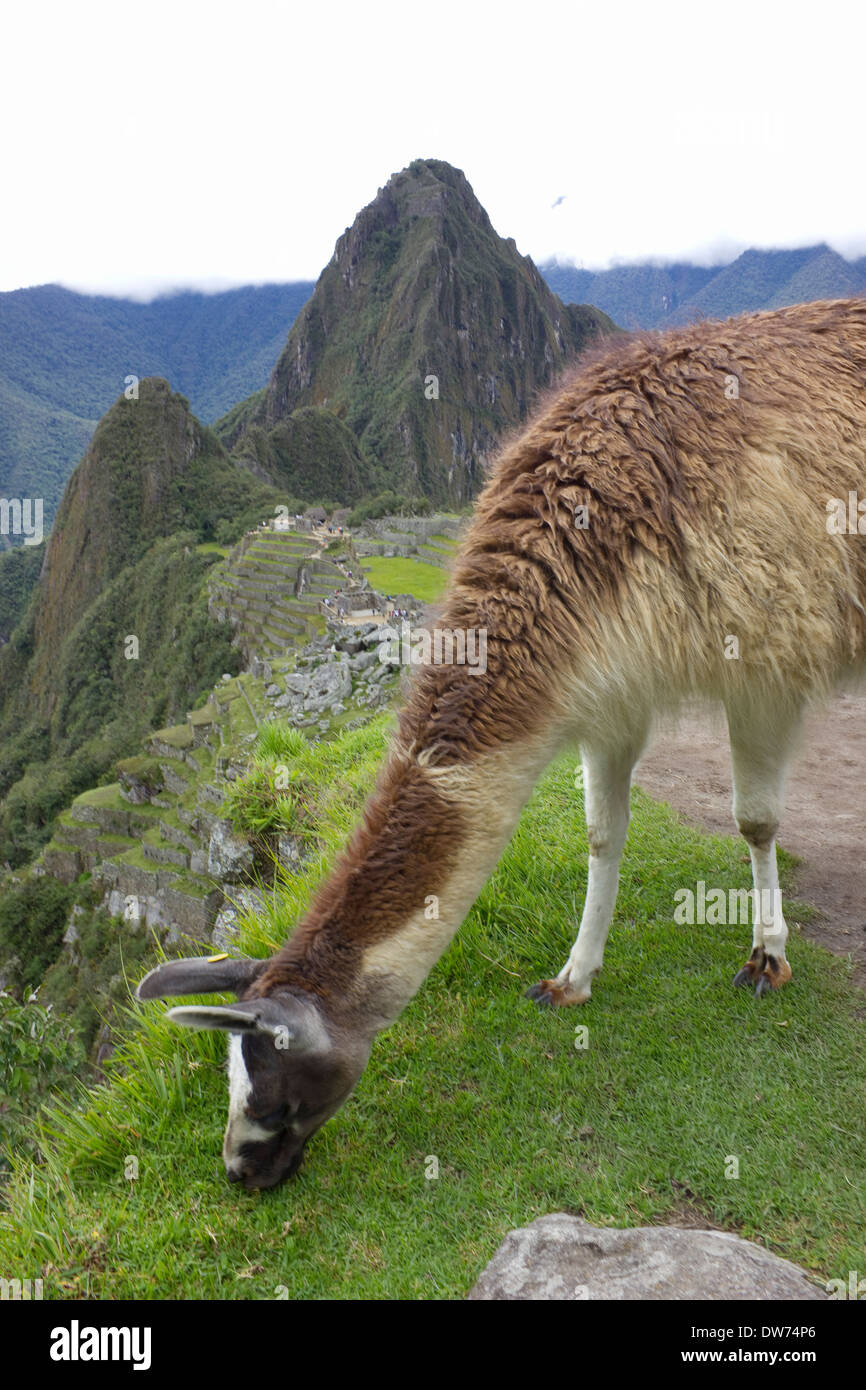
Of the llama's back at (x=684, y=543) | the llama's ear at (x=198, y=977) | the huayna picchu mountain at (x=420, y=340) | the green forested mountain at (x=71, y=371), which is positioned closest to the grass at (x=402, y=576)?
the llama's back at (x=684, y=543)

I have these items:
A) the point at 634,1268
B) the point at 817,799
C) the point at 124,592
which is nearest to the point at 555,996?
the point at 634,1268

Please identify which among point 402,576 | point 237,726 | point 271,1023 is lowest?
point 237,726

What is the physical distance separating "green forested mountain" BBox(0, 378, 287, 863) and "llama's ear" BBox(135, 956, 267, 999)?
45.1 metres

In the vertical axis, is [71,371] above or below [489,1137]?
above

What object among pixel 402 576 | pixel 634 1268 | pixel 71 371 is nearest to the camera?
pixel 634 1268

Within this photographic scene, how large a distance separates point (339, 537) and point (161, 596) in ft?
72.5

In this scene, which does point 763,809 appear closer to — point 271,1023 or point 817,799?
point 271,1023

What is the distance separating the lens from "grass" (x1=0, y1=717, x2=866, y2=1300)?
2.26 m

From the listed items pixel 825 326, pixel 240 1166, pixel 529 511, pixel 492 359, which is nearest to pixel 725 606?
pixel 529 511

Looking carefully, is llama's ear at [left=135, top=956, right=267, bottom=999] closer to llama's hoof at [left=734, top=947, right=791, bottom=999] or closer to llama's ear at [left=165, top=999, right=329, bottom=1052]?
llama's ear at [left=165, top=999, right=329, bottom=1052]

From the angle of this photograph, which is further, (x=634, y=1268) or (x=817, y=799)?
(x=817, y=799)

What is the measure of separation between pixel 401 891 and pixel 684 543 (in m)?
1.18

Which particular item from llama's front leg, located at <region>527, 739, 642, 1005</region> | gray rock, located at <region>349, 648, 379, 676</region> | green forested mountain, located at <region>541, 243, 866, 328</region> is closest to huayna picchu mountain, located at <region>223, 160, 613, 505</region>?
green forested mountain, located at <region>541, 243, 866, 328</region>

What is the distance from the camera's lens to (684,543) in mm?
2291
